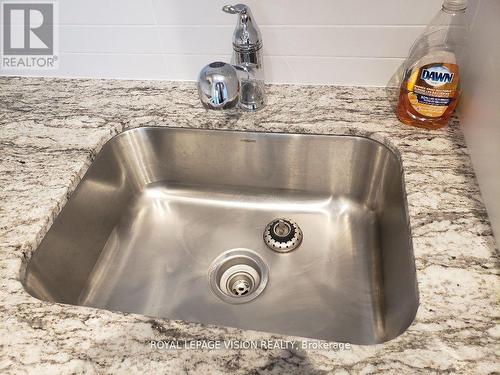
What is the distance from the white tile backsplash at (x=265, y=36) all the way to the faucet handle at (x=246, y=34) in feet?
0.26

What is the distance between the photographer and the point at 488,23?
623mm

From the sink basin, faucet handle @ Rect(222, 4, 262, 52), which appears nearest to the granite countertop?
the sink basin

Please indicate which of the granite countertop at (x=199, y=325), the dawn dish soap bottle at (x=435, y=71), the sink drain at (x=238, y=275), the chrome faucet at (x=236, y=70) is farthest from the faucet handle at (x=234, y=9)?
the sink drain at (x=238, y=275)

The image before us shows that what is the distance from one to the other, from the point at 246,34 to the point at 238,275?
0.46 m

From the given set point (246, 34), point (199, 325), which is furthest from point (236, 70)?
point (199, 325)

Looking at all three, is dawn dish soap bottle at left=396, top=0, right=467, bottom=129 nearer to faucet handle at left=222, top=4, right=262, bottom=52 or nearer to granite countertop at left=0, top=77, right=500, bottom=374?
granite countertop at left=0, top=77, right=500, bottom=374

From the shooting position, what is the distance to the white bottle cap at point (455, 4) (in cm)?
66

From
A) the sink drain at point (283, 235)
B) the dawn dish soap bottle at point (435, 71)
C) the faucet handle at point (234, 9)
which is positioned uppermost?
the faucet handle at point (234, 9)

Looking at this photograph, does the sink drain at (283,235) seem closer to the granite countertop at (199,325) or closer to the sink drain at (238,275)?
the sink drain at (238,275)

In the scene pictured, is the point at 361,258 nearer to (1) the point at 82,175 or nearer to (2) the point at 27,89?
(1) the point at 82,175

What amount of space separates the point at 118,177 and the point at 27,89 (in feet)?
1.18

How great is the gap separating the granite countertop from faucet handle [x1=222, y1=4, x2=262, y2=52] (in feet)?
0.47

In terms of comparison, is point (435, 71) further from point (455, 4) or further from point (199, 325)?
point (199, 325)

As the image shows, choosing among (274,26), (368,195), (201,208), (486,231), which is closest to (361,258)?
(368,195)
